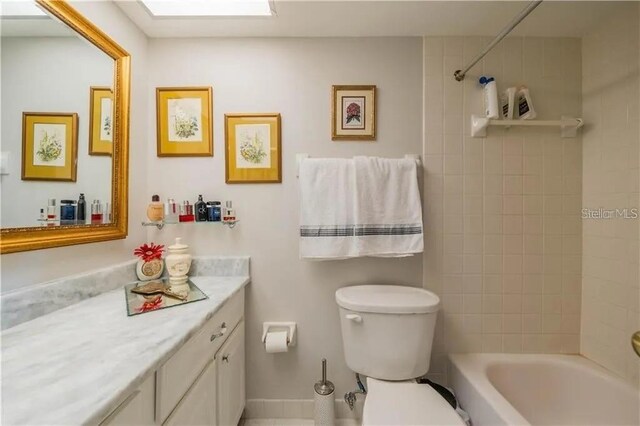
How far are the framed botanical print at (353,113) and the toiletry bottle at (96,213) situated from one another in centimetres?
113

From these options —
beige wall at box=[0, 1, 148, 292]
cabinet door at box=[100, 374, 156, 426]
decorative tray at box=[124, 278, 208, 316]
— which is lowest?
cabinet door at box=[100, 374, 156, 426]

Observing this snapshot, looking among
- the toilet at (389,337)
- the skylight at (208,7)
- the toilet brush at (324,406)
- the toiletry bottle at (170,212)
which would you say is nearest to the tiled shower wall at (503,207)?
the toilet at (389,337)

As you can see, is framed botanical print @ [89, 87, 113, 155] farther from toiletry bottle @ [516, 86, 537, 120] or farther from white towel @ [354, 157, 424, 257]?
toiletry bottle @ [516, 86, 537, 120]

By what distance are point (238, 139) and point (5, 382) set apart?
→ 3.86 ft

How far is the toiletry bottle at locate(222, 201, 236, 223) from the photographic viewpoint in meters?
1.36

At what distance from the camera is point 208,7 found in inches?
48.3

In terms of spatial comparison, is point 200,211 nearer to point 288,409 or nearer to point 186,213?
point 186,213

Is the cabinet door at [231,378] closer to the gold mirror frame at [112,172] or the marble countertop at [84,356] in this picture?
the marble countertop at [84,356]

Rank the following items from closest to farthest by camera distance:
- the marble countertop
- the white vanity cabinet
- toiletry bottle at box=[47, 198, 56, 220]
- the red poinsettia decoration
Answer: the marble countertop < the white vanity cabinet < toiletry bottle at box=[47, 198, 56, 220] < the red poinsettia decoration

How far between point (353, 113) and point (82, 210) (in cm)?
131

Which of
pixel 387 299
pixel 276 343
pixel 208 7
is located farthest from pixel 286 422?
pixel 208 7

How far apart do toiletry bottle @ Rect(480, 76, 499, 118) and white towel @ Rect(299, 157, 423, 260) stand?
1.60 ft

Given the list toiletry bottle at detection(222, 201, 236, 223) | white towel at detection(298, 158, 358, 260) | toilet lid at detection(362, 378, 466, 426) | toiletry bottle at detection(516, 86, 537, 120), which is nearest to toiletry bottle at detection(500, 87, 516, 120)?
toiletry bottle at detection(516, 86, 537, 120)

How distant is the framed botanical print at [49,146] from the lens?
0.84m
